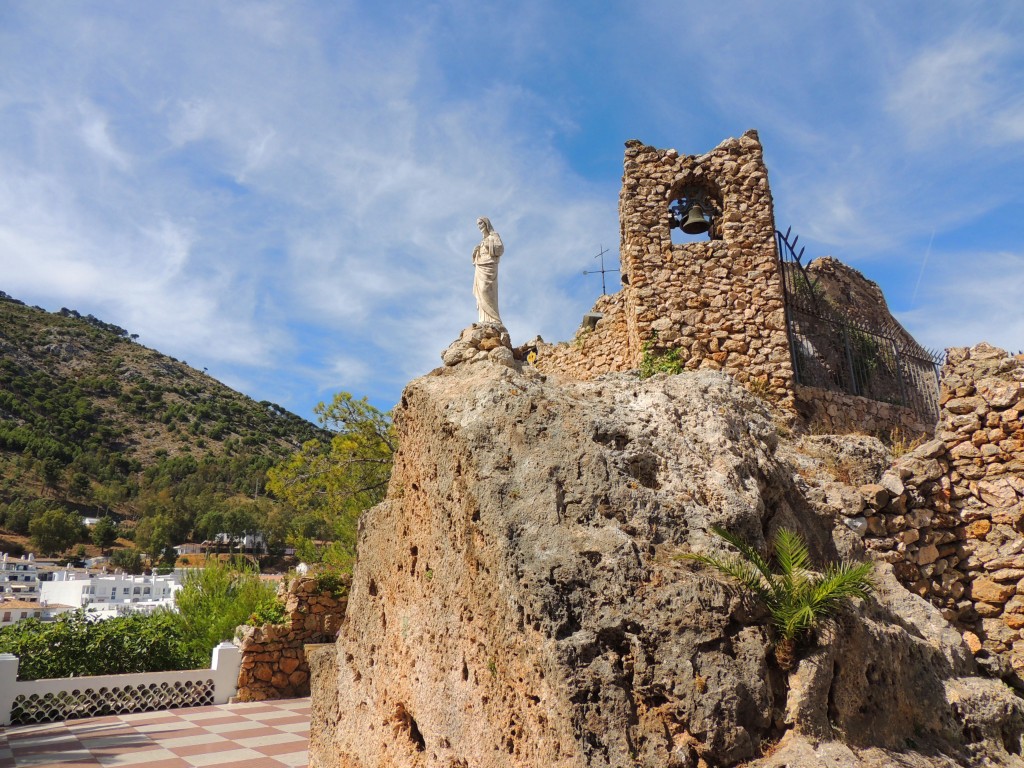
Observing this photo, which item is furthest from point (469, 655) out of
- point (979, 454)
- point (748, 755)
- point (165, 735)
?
point (165, 735)

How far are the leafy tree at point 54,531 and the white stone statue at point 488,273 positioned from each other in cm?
4636

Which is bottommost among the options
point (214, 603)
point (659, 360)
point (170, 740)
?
point (170, 740)

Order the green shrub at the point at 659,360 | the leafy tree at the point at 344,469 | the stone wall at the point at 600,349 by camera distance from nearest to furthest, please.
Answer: the green shrub at the point at 659,360, the stone wall at the point at 600,349, the leafy tree at the point at 344,469

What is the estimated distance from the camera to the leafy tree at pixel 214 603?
11.5 metres

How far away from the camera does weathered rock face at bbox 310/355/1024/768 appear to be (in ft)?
7.41

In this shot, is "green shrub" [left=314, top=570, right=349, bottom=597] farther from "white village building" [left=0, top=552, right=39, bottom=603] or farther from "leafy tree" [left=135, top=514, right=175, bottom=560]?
"leafy tree" [left=135, top=514, right=175, bottom=560]

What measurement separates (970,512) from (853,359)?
6.70 m

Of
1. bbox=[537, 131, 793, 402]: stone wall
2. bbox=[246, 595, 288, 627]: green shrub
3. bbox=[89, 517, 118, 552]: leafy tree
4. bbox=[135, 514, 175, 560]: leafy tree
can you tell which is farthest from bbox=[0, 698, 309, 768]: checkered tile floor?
bbox=[89, 517, 118, 552]: leafy tree

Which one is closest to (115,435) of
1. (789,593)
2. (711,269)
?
(711,269)

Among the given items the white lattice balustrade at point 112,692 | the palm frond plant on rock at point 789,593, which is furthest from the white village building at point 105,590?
the palm frond plant on rock at point 789,593

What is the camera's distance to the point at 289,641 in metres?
11.1

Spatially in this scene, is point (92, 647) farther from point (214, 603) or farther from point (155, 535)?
point (155, 535)

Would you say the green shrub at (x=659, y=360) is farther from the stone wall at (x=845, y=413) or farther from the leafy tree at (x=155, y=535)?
the leafy tree at (x=155, y=535)

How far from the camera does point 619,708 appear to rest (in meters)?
2.22
